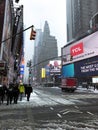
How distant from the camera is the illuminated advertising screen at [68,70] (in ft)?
507

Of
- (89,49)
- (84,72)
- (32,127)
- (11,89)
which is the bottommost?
(32,127)

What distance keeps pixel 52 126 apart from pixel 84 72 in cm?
12991

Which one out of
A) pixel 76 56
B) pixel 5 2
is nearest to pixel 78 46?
pixel 76 56

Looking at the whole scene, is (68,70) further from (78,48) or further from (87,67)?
(87,67)

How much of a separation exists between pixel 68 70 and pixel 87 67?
74.2 feet

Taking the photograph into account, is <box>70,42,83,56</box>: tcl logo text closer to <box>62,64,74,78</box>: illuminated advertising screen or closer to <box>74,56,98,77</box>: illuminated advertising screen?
<box>74,56,98,77</box>: illuminated advertising screen

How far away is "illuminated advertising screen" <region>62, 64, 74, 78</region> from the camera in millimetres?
154613

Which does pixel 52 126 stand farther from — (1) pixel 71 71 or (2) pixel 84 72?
(1) pixel 71 71

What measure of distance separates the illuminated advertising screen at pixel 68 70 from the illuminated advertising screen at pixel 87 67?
3.91 metres

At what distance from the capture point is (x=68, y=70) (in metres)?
160

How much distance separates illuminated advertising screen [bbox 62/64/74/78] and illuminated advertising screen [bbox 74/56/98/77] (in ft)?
12.8

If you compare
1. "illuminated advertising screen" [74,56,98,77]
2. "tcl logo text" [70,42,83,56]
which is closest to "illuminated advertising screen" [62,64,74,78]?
"illuminated advertising screen" [74,56,98,77]

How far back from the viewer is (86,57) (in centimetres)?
14212

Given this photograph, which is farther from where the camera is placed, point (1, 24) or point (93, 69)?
point (93, 69)
